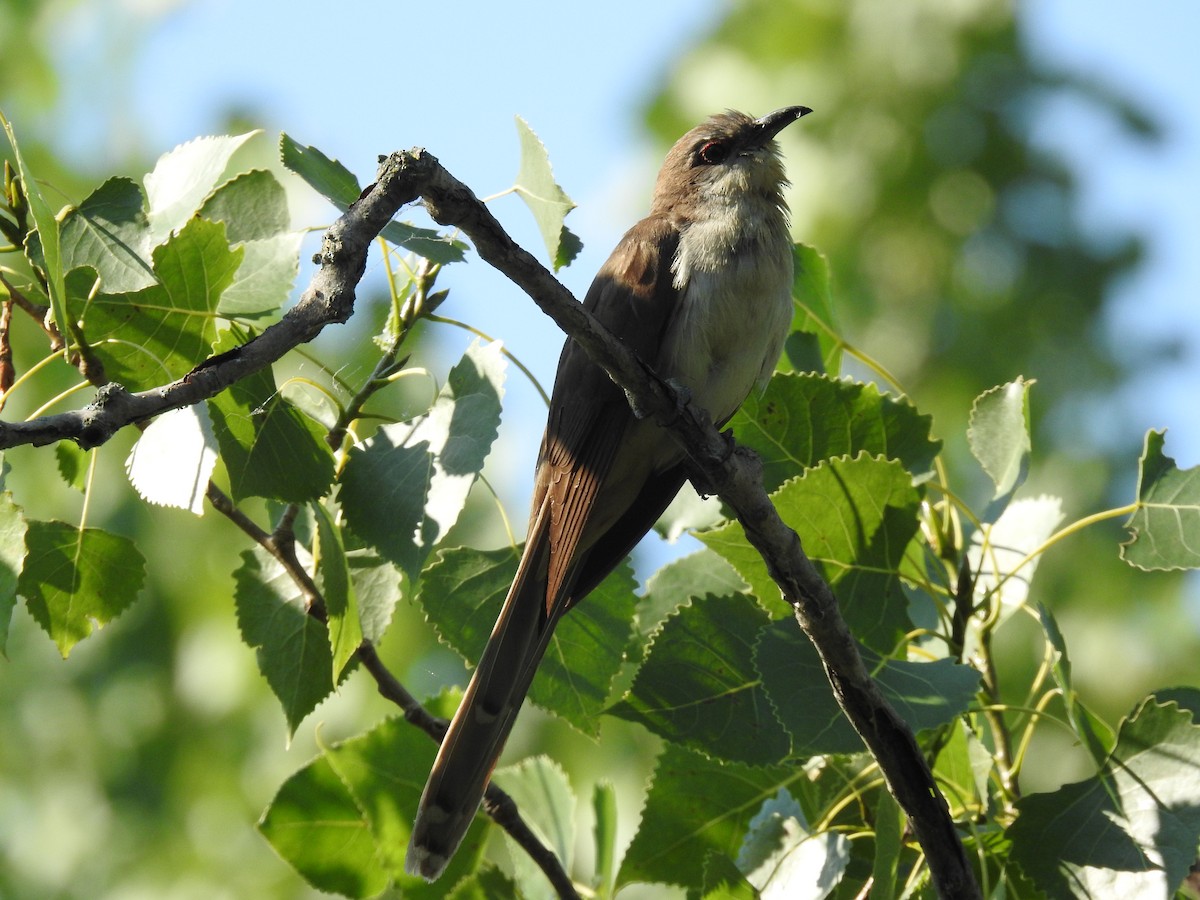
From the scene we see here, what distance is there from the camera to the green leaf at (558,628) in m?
2.68

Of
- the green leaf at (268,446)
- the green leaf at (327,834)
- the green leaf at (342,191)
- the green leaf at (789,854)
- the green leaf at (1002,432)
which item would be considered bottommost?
the green leaf at (327,834)

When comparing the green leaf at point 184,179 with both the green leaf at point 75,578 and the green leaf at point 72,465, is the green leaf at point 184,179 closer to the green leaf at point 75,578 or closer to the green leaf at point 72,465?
the green leaf at point 72,465

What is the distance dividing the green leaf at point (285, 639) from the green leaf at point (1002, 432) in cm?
157

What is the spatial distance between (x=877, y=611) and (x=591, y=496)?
0.85 metres

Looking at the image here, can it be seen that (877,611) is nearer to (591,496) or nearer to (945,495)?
(945,495)

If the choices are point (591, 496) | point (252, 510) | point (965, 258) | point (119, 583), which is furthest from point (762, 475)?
→ point (965, 258)

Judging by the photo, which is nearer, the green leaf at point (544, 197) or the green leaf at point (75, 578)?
the green leaf at point (75, 578)

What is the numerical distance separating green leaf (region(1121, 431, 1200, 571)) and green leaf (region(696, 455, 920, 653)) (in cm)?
52

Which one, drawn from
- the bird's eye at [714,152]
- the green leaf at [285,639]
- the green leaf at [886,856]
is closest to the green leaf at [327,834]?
the green leaf at [285,639]

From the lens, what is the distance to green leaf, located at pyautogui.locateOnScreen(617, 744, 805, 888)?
2.71m

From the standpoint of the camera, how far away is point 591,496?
10.2ft

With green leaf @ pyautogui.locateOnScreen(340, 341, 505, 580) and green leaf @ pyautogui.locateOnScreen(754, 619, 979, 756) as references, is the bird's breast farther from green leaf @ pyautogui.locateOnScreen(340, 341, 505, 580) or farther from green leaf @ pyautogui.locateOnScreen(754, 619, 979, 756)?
green leaf @ pyautogui.locateOnScreen(754, 619, 979, 756)

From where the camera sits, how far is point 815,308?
3.23m

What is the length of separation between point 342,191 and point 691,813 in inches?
61.8
